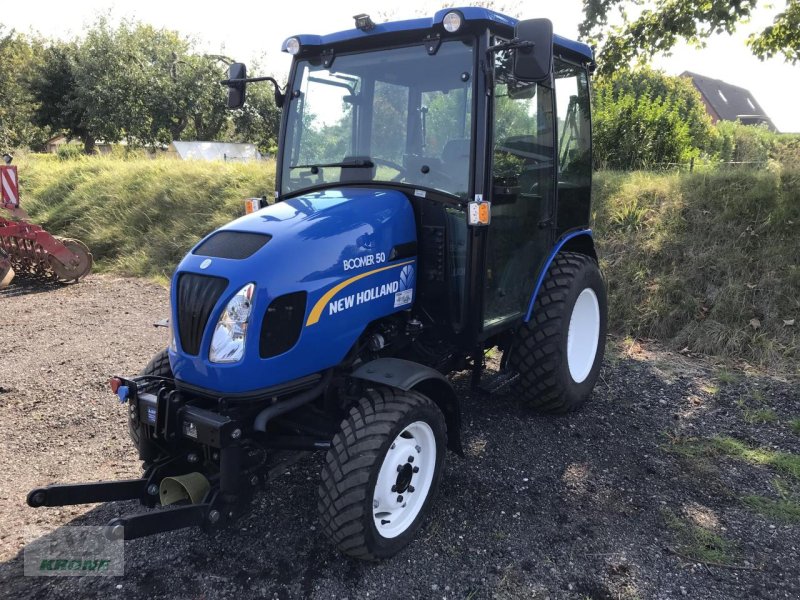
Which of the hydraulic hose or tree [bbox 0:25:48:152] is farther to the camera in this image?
tree [bbox 0:25:48:152]

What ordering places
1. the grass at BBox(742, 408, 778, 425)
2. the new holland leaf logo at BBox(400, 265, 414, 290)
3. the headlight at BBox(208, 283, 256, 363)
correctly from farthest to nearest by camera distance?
the grass at BBox(742, 408, 778, 425)
the new holland leaf logo at BBox(400, 265, 414, 290)
the headlight at BBox(208, 283, 256, 363)

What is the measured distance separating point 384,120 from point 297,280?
119 centimetres

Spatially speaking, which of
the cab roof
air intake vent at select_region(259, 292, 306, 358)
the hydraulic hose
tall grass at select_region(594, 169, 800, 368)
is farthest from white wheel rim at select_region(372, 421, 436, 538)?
tall grass at select_region(594, 169, 800, 368)

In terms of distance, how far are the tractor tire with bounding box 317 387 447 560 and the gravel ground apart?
15 centimetres

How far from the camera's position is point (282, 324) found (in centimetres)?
249

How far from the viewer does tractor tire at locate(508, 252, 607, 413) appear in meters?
3.72

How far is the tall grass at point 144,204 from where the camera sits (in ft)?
31.8

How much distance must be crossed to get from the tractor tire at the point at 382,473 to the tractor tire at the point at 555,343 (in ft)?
3.73

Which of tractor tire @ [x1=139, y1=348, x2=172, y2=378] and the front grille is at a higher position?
the front grille

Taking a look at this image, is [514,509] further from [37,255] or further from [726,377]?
[37,255]

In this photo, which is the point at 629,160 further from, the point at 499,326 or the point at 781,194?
the point at 499,326

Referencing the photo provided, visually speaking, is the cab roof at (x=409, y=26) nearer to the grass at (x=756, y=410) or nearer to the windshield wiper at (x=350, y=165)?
the windshield wiper at (x=350, y=165)

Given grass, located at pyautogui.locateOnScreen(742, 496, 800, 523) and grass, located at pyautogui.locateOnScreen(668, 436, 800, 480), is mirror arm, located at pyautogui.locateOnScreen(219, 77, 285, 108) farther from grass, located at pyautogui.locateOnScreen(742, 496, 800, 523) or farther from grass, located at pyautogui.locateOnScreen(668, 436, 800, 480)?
grass, located at pyautogui.locateOnScreen(742, 496, 800, 523)

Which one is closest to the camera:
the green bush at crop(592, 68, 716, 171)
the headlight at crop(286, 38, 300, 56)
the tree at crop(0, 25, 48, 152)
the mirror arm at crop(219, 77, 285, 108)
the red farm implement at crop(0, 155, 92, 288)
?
the headlight at crop(286, 38, 300, 56)
